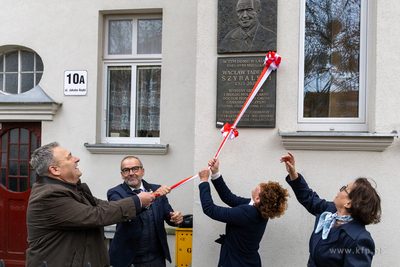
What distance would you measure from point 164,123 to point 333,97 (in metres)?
2.21

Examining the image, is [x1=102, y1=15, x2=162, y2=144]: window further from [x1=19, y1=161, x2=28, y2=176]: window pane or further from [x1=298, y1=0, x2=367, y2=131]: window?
[x1=298, y1=0, x2=367, y2=131]: window

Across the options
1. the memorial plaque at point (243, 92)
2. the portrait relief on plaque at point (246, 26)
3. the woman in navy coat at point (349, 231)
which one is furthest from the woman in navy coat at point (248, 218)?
the portrait relief on plaque at point (246, 26)

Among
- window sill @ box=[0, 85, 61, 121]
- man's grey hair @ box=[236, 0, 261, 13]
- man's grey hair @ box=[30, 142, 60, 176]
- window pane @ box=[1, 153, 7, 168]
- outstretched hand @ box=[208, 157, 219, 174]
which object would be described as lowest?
window pane @ box=[1, 153, 7, 168]

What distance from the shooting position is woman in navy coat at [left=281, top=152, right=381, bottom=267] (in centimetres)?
186

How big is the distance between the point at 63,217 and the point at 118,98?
9.37 feet

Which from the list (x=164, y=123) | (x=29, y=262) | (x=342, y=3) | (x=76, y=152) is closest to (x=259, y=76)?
(x=342, y=3)

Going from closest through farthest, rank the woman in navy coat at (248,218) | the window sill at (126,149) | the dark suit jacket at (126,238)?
1. the woman in navy coat at (248,218)
2. the dark suit jacket at (126,238)
3. the window sill at (126,149)

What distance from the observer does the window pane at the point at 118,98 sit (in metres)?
4.71

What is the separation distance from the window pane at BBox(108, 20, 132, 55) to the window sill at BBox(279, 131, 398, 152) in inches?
111

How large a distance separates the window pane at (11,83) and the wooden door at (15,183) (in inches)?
20.5

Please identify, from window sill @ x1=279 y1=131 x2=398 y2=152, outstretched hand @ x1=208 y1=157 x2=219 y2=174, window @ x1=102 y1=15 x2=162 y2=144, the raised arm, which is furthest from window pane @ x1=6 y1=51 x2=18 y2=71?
the raised arm

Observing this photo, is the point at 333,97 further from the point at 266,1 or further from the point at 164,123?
the point at 164,123

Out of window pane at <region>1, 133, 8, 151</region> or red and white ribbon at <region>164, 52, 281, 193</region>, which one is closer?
red and white ribbon at <region>164, 52, 281, 193</region>

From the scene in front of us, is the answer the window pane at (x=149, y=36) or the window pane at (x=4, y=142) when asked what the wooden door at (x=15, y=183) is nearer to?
the window pane at (x=4, y=142)
